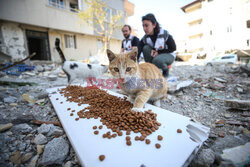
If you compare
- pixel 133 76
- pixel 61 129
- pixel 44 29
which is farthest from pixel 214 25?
pixel 61 129

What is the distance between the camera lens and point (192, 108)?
187 centimetres

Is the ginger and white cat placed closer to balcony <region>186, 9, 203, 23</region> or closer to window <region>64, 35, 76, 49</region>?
window <region>64, 35, 76, 49</region>

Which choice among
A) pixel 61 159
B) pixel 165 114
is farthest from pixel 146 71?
pixel 61 159

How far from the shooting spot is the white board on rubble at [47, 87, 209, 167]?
0.81 m

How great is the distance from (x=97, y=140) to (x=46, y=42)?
30.4 ft

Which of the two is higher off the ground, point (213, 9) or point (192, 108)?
point (213, 9)

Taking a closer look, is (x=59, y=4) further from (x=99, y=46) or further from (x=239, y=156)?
(x=239, y=156)

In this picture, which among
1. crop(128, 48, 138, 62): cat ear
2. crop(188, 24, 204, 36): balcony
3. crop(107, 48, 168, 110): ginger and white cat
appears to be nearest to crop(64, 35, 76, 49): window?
crop(107, 48, 168, 110): ginger and white cat

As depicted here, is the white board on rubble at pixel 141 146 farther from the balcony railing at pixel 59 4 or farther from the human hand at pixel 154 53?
the balcony railing at pixel 59 4

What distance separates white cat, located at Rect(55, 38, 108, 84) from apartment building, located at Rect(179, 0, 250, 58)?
9.46 metres

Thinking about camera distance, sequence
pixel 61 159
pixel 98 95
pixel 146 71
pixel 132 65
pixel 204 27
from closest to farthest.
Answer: pixel 61 159 < pixel 132 65 < pixel 146 71 < pixel 98 95 < pixel 204 27

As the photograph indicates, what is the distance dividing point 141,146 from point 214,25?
17681 millimetres

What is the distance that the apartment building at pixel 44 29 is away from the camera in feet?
20.4

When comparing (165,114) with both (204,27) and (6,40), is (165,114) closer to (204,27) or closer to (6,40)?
(6,40)
